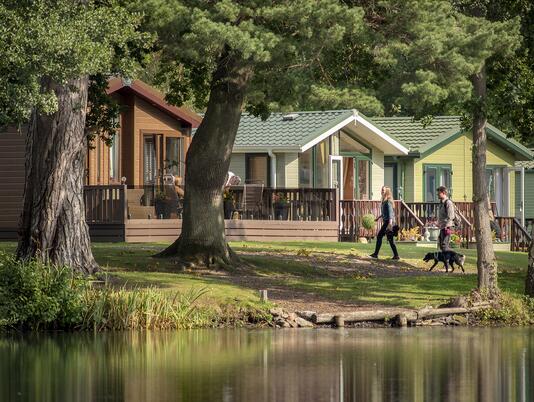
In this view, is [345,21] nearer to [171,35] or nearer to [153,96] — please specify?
[171,35]

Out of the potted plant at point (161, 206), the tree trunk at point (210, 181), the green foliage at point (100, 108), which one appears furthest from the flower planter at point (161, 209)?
the tree trunk at point (210, 181)

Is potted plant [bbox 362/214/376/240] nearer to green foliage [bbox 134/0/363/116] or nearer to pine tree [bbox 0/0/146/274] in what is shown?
green foliage [bbox 134/0/363/116]

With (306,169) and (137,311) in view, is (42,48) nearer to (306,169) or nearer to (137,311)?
(137,311)

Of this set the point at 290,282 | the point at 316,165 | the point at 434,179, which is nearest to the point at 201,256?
the point at 290,282

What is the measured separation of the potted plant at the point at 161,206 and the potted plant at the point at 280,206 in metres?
4.08

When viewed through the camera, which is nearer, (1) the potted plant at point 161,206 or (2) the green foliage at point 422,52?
(2) the green foliage at point 422,52

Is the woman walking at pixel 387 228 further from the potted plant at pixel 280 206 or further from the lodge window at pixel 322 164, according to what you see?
the lodge window at pixel 322 164

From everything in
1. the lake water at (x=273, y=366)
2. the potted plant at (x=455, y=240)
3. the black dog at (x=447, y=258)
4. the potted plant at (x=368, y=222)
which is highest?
the potted plant at (x=368, y=222)

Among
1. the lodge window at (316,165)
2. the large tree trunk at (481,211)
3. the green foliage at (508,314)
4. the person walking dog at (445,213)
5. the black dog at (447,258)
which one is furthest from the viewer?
the lodge window at (316,165)

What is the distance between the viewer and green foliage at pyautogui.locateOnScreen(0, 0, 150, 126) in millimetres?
23641

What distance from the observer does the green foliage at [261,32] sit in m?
29.2

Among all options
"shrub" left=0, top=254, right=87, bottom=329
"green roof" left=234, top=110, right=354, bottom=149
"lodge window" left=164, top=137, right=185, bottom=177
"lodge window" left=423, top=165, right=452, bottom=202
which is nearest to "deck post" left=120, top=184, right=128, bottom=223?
"lodge window" left=164, top=137, right=185, bottom=177

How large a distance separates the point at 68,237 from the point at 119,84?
1605cm

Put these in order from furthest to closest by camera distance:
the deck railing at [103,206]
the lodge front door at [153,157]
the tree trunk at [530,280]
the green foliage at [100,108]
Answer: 1. the lodge front door at [153,157]
2. the deck railing at [103,206]
3. the green foliage at [100,108]
4. the tree trunk at [530,280]
